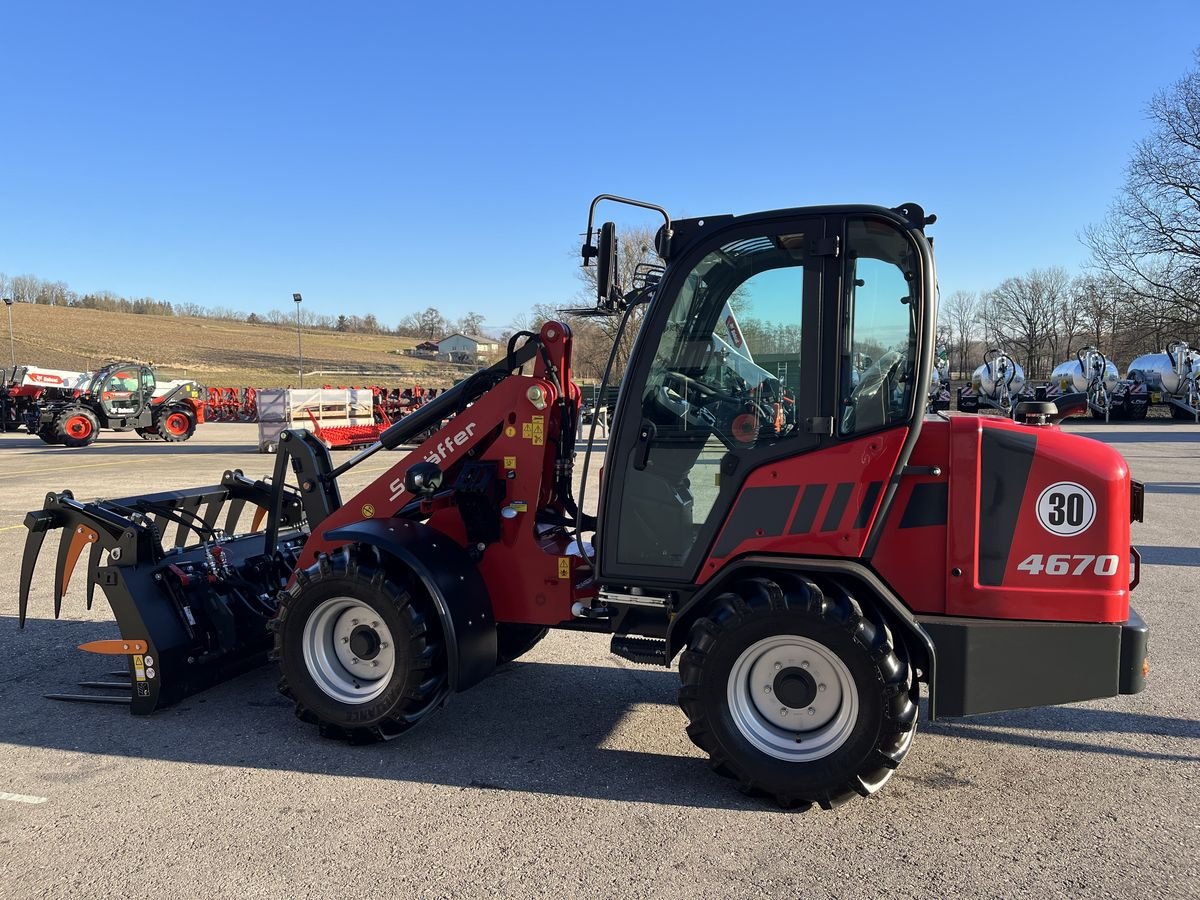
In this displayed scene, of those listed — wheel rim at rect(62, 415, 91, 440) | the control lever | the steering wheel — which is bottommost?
wheel rim at rect(62, 415, 91, 440)

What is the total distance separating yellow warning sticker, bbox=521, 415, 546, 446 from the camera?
423cm

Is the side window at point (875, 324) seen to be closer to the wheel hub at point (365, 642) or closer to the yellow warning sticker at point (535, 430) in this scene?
the yellow warning sticker at point (535, 430)

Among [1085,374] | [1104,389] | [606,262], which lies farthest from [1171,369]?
[606,262]

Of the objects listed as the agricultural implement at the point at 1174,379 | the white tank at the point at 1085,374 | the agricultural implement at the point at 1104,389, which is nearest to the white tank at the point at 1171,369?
the agricultural implement at the point at 1174,379

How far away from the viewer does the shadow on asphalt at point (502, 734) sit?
3767 mm

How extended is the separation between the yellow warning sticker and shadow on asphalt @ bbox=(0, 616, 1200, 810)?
149cm

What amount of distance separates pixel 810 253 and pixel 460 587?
2.22 meters

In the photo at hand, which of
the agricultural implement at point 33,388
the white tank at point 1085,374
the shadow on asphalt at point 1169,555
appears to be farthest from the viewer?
the white tank at point 1085,374

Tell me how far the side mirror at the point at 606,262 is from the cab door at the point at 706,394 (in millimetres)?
220

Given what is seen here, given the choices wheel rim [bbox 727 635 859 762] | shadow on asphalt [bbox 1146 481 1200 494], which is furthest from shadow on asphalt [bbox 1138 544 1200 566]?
wheel rim [bbox 727 635 859 762]

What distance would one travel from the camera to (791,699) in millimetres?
3521

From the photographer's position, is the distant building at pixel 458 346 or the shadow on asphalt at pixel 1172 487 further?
the distant building at pixel 458 346

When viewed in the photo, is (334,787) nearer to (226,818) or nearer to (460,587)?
(226,818)

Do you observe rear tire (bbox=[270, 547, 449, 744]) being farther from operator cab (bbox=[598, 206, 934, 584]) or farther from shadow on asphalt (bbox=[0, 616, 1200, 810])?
operator cab (bbox=[598, 206, 934, 584])
